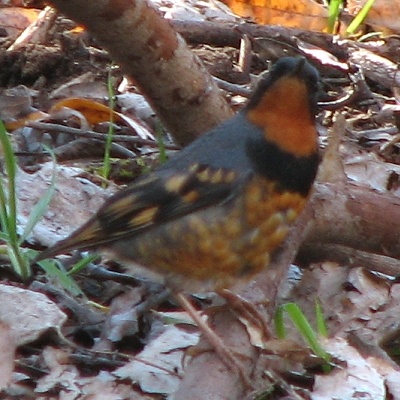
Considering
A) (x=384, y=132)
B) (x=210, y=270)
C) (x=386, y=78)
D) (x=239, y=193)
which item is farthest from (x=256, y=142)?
(x=386, y=78)

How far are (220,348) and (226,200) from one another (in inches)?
25.4

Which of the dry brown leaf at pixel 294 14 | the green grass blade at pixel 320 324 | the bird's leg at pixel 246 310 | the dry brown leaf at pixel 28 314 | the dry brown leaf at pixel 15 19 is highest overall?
the bird's leg at pixel 246 310

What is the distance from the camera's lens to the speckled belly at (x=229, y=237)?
3639 millimetres

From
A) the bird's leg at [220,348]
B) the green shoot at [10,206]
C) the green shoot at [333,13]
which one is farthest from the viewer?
the green shoot at [333,13]

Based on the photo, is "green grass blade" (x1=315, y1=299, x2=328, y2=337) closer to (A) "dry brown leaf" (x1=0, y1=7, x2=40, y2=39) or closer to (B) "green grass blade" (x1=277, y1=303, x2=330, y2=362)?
(B) "green grass blade" (x1=277, y1=303, x2=330, y2=362)

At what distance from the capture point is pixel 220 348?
3.25 m

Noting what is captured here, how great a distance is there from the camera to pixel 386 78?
646cm

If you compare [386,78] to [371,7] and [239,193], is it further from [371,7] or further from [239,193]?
[239,193]

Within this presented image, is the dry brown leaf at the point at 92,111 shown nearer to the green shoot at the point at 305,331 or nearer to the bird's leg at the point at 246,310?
the bird's leg at the point at 246,310

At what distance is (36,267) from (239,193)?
1001mm

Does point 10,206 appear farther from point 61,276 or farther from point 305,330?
point 305,330

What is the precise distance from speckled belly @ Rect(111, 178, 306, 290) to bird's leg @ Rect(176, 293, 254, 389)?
0.16m

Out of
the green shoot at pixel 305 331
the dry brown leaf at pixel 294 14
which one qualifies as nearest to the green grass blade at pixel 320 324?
the green shoot at pixel 305 331

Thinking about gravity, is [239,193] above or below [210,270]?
Answer: above
